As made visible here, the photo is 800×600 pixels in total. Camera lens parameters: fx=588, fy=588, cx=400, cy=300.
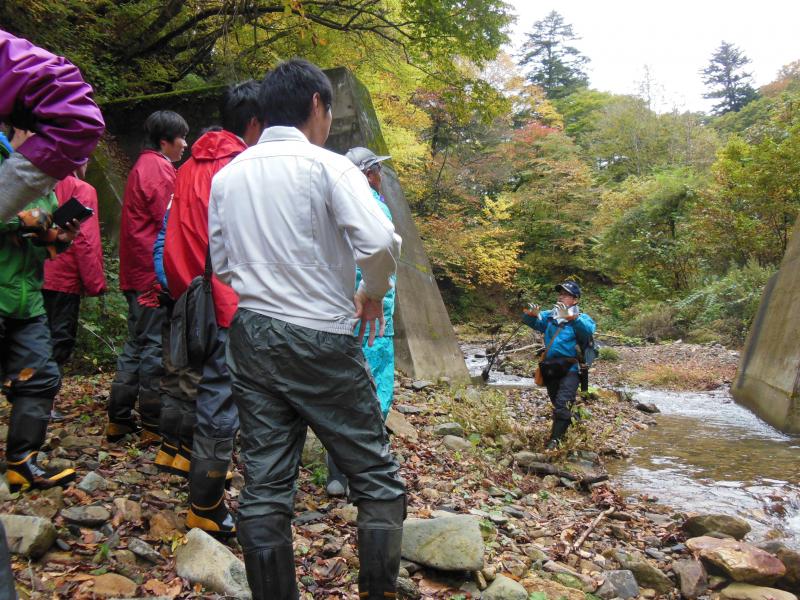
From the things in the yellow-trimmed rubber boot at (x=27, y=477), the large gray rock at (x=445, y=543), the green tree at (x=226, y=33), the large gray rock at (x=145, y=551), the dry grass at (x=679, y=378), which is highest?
the green tree at (x=226, y=33)

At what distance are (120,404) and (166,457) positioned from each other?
1.00 metres

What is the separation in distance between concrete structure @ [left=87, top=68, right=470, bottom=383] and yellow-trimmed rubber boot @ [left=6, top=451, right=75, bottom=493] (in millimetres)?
5287

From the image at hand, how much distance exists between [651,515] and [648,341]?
51.9 ft

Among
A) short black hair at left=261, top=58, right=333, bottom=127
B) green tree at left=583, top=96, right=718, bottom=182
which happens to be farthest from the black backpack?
green tree at left=583, top=96, right=718, bottom=182

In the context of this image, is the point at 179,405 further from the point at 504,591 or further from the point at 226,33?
the point at 226,33

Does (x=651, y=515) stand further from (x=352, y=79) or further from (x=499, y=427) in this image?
(x=352, y=79)

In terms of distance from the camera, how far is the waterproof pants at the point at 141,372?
153 inches

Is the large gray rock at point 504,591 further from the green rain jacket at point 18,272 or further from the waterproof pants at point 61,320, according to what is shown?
the waterproof pants at point 61,320

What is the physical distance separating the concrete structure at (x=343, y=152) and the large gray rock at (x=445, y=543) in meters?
4.93

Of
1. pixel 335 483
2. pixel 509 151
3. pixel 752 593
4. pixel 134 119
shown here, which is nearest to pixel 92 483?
pixel 335 483

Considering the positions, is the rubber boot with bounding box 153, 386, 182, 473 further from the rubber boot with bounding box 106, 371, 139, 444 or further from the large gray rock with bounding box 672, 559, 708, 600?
the large gray rock with bounding box 672, 559, 708, 600

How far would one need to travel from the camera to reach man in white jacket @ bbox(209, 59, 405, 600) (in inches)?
78.9

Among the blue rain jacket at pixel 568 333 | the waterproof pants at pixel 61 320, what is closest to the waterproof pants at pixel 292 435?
the waterproof pants at pixel 61 320

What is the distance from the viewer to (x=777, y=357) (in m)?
8.40
